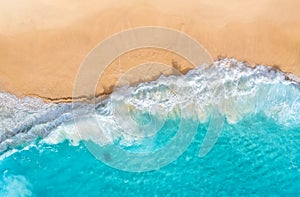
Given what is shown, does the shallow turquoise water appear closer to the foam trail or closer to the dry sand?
the foam trail

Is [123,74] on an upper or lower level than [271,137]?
upper

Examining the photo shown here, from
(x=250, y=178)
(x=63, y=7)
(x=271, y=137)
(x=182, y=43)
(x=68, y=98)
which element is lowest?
(x=250, y=178)

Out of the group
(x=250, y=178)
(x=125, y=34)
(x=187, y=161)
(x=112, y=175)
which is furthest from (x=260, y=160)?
(x=125, y=34)

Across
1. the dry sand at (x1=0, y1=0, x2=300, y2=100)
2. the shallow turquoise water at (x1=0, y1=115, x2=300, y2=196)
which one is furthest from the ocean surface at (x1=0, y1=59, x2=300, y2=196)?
the dry sand at (x1=0, y1=0, x2=300, y2=100)

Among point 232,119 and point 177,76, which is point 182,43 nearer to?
point 177,76

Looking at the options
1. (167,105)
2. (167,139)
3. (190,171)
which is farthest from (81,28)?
(190,171)

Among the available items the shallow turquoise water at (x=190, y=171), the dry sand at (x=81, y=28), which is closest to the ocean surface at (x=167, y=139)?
the shallow turquoise water at (x=190, y=171)

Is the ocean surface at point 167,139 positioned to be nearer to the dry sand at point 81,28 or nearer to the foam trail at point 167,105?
the foam trail at point 167,105
